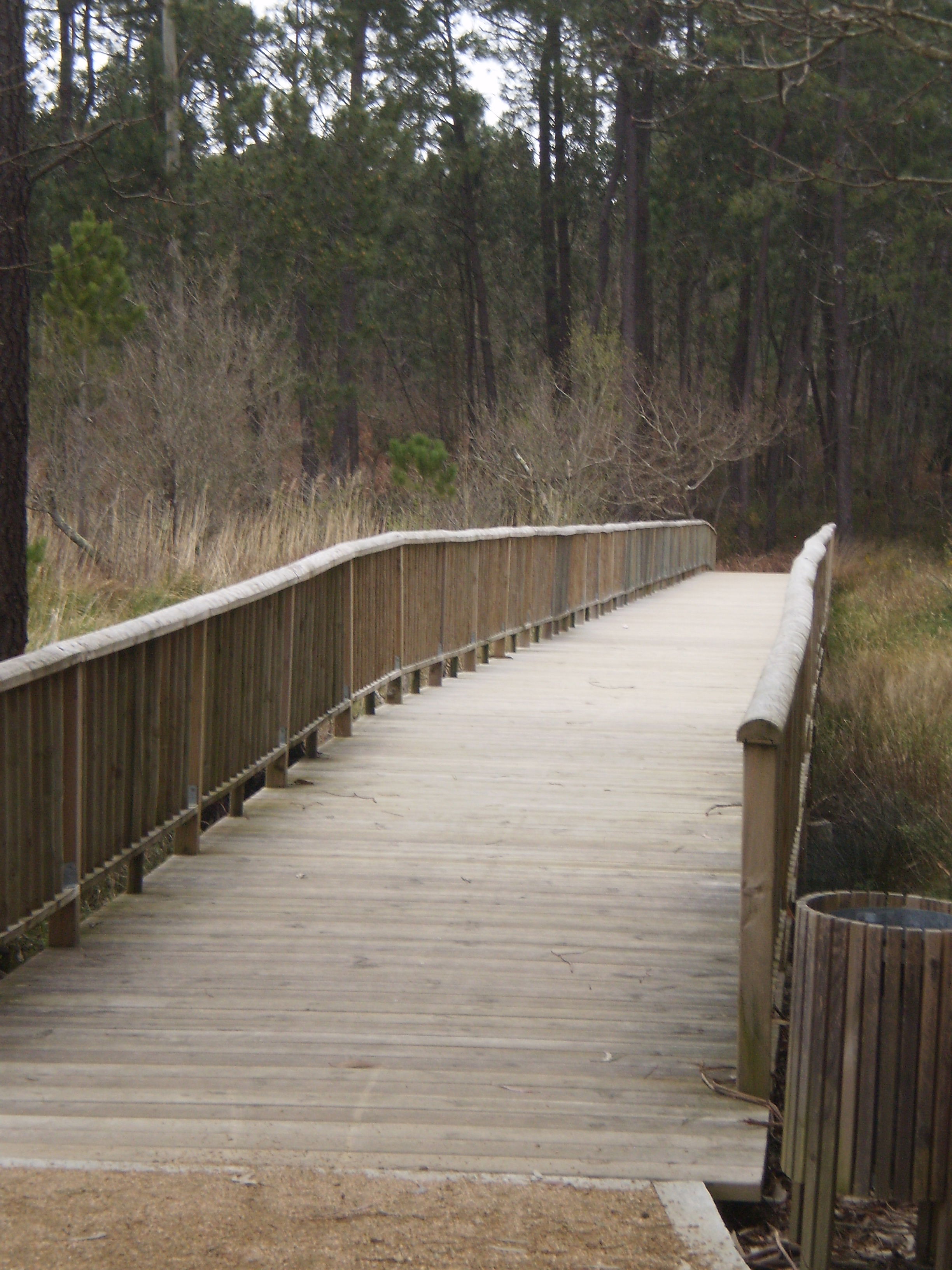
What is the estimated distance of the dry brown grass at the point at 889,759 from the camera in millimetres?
8688

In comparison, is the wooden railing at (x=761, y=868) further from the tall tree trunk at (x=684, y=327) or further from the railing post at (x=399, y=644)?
the tall tree trunk at (x=684, y=327)

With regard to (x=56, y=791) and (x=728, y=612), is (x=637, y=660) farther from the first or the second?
(x=56, y=791)

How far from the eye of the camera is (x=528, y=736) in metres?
9.27

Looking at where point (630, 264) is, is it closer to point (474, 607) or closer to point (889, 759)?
point (474, 607)

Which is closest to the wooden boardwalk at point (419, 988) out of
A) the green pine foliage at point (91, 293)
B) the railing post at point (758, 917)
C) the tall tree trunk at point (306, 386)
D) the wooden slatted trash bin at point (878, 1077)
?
the railing post at point (758, 917)

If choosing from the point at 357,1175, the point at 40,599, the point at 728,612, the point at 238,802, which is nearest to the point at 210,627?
the point at 238,802

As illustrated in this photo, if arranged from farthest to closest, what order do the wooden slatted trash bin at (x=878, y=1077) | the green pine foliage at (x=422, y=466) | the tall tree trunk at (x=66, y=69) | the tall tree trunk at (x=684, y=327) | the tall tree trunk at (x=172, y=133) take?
the tall tree trunk at (x=684, y=327), the tall tree trunk at (x=66, y=69), the tall tree trunk at (x=172, y=133), the green pine foliage at (x=422, y=466), the wooden slatted trash bin at (x=878, y=1077)

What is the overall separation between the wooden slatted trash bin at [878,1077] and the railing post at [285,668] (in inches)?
177

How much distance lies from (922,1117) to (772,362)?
5705 centimetres

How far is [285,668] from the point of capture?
24.2ft

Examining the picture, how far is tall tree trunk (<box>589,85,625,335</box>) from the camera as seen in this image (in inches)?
1582

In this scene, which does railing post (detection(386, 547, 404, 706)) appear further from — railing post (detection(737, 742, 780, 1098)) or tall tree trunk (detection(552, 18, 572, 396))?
tall tree trunk (detection(552, 18, 572, 396))

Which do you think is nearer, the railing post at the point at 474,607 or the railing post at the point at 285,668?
the railing post at the point at 285,668

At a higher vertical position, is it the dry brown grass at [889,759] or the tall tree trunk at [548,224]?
the tall tree trunk at [548,224]
